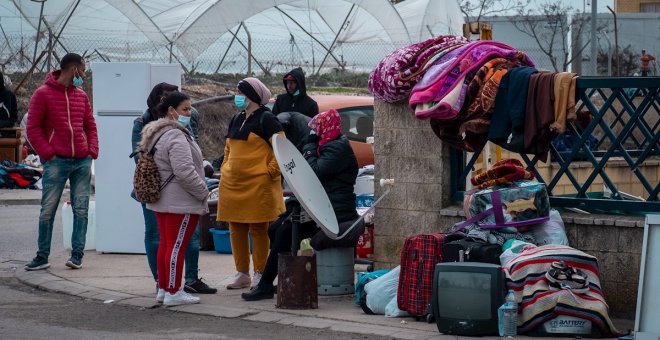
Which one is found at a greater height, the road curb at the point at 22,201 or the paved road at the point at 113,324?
the road curb at the point at 22,201

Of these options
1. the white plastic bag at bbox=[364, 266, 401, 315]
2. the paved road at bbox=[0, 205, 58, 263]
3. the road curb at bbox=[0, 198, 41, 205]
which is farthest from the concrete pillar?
the road curb at bbox=[0, 198, 41, 205]

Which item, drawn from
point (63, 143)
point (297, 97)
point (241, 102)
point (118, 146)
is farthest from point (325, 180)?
point (118, 146)

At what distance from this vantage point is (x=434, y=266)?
8711 mm

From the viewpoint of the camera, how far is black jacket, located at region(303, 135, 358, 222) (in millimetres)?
9883

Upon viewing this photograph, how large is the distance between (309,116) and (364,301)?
3.91 m

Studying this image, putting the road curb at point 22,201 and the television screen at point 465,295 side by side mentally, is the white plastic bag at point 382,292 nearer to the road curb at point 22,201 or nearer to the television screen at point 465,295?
the television screen at point 465,295

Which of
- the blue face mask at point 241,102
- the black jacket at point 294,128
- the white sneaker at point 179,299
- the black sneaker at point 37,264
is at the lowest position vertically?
the white sneaker at point 179,299

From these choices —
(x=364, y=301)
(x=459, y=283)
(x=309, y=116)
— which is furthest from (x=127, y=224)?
(x=459, y=283)

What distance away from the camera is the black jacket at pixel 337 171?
988 cm

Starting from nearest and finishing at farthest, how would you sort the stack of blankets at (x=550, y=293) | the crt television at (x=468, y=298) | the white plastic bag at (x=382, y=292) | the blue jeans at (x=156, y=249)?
1. the stack of blankets at (x=550, y=293)
2. the crt television at (x=468, y=298)
3. the white plastic bag at (x=382, y=292)
4. the blue jeans at (x=156, y=249)

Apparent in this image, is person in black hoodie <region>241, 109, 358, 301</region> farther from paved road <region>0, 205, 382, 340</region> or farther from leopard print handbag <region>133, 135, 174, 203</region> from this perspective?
leopard print handbag <region>133, 135, 174, 203</region>

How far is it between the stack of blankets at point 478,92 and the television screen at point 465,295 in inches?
51.5

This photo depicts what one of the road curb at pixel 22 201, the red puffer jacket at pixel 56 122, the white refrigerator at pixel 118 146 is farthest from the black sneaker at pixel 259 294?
the road curb at pixel 22 201

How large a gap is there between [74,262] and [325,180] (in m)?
2.89
